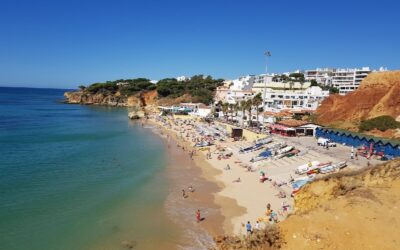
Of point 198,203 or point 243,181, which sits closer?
point 198,203

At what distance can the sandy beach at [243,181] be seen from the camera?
2023 centimetres

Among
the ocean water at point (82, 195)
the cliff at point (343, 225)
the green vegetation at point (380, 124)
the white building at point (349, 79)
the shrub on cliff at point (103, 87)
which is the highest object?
the white building at point (349, 79)

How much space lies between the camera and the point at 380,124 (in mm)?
46750

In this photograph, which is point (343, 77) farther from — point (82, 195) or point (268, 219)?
point (82, 195)

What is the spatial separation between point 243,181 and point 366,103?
126 feet

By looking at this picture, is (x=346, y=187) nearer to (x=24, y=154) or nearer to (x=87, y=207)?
(x=87, y=207)

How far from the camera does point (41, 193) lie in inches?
945

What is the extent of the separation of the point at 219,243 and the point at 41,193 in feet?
62.3

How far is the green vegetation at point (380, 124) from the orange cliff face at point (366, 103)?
329 centimetres

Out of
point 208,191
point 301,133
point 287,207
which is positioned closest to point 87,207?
point 208,191

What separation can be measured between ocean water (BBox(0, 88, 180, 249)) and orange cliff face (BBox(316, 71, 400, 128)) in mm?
30741

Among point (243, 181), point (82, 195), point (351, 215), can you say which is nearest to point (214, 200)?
point (243, 181)

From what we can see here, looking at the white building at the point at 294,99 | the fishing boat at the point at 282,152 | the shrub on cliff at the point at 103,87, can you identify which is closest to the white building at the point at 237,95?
the white building at the point at 294,99

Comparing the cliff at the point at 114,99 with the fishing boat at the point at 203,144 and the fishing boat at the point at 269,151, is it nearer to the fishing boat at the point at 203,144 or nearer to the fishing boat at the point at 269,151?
the fishing boat at the point at 203,144
